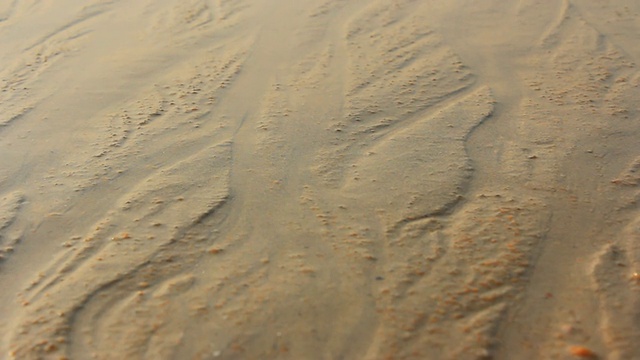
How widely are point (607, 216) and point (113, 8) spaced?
262 centimetres

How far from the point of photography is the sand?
1.46 meters

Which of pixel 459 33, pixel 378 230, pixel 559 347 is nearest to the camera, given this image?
pixel 559 347

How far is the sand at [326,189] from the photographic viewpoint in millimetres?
1458

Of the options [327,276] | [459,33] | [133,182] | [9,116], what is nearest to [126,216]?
[133,182]

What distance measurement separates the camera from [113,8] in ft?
11.3

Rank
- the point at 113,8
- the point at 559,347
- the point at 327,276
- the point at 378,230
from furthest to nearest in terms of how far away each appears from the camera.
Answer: the point at 113,8
the point at 378,230
the point at 327,276
the point at 559,347

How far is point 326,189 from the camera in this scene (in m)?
1.92

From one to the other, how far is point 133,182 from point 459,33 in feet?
5.35

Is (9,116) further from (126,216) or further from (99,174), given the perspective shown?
(126,216)

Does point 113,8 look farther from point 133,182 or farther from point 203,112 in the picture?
point 133,182

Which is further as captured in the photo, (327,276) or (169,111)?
(169,111)

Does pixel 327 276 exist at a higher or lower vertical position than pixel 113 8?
lower

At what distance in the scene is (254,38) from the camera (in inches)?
118

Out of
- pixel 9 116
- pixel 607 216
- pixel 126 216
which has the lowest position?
pixel 607 216
